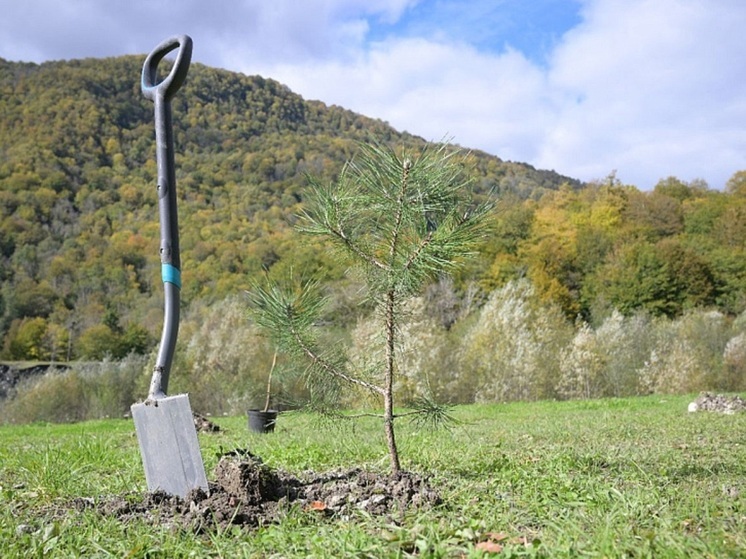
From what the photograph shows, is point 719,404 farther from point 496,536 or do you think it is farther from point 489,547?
point 489,547

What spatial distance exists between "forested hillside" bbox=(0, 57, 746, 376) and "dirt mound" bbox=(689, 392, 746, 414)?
52.9 ft

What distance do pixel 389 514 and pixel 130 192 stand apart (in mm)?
40773

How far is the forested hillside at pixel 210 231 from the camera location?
3189 cm

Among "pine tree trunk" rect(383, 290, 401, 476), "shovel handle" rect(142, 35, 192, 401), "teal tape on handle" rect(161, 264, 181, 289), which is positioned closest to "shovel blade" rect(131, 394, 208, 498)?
"shovel handle" rect(142, 35, 192, 401)

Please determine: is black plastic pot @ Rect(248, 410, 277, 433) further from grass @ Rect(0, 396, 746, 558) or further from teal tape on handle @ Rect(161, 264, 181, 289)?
teal tape on handle @ Rect(161, 264, 181, 289)

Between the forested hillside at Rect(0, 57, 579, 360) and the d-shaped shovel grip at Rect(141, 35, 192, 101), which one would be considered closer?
the d-shaped shovel grip at Rect(141, 35, 192, 101)

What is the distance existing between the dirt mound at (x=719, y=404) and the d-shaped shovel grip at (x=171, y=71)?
932cm

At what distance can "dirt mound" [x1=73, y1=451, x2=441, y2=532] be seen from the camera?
2.60 metres

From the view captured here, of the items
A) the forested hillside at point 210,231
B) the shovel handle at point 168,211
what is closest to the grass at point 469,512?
the shovel handle at point 168,211

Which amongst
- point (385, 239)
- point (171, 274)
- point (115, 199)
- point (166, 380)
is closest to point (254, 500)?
point (166, 380)

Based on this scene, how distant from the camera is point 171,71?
11.5 feet

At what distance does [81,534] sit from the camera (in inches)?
97.5

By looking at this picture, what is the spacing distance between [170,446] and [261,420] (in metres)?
5.70

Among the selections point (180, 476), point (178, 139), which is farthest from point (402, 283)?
point (178, 139)
